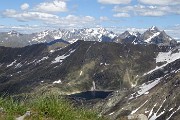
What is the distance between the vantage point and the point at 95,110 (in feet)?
53.3

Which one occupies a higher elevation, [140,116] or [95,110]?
[95,110]

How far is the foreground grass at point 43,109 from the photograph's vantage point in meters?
13.7

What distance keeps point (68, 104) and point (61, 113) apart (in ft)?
4.09

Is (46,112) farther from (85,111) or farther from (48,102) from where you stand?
(85,111)

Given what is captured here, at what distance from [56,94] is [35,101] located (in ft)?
3.09

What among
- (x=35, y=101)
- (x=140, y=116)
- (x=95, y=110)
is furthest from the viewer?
(x=140, y=116)

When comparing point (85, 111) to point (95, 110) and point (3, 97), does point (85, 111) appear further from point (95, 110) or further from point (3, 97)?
point (3, 97)

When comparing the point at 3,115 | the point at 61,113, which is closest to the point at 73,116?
the point at 61,113

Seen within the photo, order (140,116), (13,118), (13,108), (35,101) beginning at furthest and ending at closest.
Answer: (140,116) → (35,101) → (13,108) → (13,118)

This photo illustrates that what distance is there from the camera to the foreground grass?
13.7m

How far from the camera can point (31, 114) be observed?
13.7 metres

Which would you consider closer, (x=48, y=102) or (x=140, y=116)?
(x=48, y=102)

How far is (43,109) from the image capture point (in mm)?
14000

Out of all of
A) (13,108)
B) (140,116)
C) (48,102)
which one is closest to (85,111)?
(48,102)
